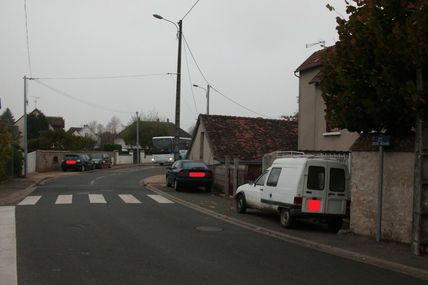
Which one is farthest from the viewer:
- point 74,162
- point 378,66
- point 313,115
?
point 74,162

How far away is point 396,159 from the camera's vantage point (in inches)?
416

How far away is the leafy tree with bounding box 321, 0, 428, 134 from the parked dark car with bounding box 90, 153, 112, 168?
4171 cm

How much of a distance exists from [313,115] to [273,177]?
26.3 feet

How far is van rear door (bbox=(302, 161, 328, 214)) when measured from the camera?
12391 millimetres

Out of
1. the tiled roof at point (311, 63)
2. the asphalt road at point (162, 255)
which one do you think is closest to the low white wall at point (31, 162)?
the tiled roof at point (311, 63)

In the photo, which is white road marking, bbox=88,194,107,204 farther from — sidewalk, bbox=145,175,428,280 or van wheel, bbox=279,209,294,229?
van wheel, bbox=279,209,294,229

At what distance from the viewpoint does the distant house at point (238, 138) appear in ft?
92.5

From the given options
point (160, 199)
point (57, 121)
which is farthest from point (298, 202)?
point (57, 121)

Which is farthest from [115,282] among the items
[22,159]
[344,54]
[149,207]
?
[22,159]

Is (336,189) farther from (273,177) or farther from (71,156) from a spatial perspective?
(71,156)

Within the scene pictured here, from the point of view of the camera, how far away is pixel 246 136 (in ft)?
99.7

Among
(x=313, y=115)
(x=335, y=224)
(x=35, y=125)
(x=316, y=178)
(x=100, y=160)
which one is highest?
(x=313, y=115)

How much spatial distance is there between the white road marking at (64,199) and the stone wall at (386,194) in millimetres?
10135

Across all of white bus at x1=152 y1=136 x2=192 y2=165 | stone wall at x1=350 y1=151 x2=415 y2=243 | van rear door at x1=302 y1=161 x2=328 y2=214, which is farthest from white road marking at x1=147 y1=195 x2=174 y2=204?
white bus at x1=152 y1=136 x2=192 y2=165
